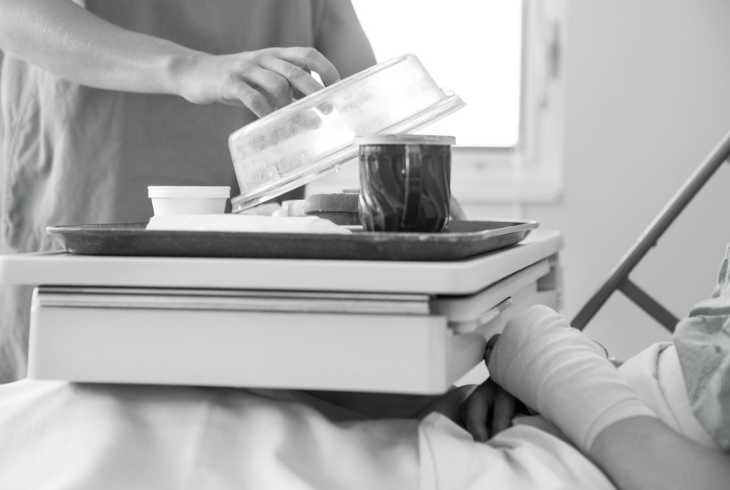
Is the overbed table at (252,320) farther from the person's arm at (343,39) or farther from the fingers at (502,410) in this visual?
the person's arm at (343,39)

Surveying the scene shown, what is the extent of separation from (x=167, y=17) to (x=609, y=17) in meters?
1.22

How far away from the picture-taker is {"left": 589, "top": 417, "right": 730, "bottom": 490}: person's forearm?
644 mm

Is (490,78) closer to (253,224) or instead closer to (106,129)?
(106,129)

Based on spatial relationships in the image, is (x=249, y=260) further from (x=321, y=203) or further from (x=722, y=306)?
(x=321, y=203)

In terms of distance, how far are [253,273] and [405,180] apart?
20 cm

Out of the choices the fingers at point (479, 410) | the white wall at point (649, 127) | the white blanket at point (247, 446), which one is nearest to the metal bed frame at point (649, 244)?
the white wall at point (649, 127)

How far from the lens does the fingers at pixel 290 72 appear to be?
1.01 meters

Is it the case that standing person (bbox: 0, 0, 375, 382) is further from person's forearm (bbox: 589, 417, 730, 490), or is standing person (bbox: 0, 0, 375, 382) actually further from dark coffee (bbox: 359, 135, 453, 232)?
person's forearm (bbox: 589, 417, 730, 490)

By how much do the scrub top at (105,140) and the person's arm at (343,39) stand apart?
198 mm

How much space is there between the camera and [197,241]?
69 centimetres

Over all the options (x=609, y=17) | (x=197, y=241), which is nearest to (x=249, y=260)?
(x=197, y=241)

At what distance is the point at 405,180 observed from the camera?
2.68 feet

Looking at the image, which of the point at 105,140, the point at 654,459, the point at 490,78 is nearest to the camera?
the point at 654,459

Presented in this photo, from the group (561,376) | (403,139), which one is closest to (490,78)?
(403,139)
